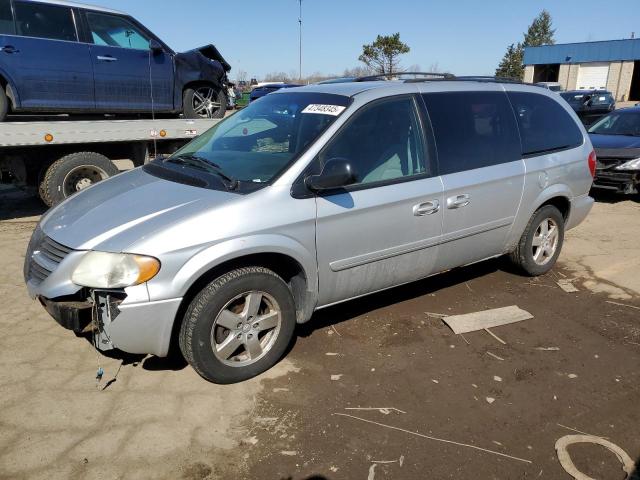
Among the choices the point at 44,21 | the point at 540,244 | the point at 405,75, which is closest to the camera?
the point at 405,75

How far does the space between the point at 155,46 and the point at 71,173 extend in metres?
2.24

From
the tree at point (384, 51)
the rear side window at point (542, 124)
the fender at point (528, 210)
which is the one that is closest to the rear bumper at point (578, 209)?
the fender at point (528, 210)

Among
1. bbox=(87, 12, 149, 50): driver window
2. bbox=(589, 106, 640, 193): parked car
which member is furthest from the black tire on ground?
bbox=(589, 106, 640, 193): parked car

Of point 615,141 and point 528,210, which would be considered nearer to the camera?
point 528,210

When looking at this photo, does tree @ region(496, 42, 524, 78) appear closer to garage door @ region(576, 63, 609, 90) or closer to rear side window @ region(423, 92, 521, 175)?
garage door @ region(576, 63, 609, 90)

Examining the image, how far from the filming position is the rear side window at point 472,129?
392cm

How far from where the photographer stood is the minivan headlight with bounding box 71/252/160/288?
9.00 feet

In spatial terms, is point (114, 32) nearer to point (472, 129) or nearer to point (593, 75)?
point (472, 129)

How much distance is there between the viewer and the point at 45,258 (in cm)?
307

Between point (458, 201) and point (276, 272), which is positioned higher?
point (458, 201)

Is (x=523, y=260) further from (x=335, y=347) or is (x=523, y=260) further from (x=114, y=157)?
(x=114, y=157)

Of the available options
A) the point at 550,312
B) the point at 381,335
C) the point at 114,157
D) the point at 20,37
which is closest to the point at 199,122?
the point at 114,157

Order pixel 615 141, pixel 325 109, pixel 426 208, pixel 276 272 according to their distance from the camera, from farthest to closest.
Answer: pixel 615 141
pixel 426 208
pixel 325 109
pixel 276 272

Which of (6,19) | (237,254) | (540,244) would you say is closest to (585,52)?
(540,244)
